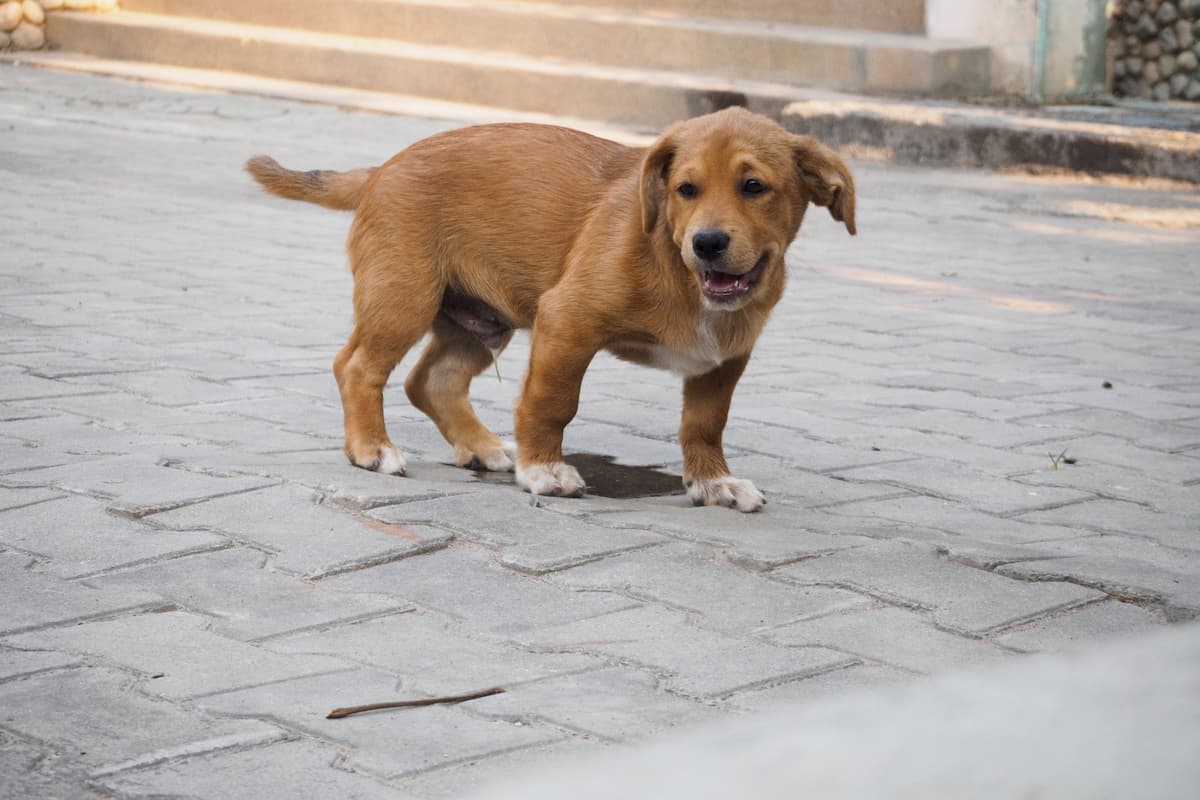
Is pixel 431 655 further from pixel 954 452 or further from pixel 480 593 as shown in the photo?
pixel 954 452

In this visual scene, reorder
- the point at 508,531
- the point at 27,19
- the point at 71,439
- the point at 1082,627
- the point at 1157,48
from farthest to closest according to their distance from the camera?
1. the point at 27,19
2. the point at 1157,48
3. the point at 71,439
4. the point at 508,531
5. the point at 1082,627

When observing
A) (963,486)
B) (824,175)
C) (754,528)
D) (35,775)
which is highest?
(824,175)

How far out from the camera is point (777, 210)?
3.93 metres

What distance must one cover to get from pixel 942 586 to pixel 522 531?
0.93 meters

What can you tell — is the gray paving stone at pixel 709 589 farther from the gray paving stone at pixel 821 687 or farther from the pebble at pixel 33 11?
the pebble at pixel 33 11

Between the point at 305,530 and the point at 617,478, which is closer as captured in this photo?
the point at 305,530

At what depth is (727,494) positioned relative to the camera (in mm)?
4008

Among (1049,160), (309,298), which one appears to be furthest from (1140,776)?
(1049,160)

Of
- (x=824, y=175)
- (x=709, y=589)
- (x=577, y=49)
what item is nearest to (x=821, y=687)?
(x=709, y=589)

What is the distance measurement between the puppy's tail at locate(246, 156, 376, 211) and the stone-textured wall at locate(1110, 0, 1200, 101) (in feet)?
32.1

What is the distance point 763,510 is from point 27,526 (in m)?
1.75

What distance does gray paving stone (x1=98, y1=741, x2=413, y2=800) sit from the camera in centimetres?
213

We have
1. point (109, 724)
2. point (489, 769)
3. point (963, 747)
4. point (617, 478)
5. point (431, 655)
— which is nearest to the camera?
point (963, 747)

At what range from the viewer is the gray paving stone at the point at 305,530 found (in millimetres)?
3266
